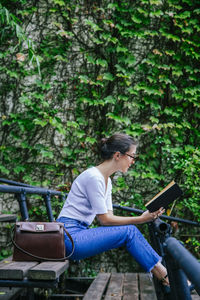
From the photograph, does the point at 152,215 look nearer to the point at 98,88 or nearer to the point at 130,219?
the point at 130,219

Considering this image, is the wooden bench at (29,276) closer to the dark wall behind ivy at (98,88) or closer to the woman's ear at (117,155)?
the woman's ear at (117,155)

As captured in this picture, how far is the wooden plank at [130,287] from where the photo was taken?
6.92ft

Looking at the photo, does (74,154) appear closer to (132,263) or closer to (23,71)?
(23,71)

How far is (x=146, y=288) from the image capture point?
238 centimetres

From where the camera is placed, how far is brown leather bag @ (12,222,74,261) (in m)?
1.68

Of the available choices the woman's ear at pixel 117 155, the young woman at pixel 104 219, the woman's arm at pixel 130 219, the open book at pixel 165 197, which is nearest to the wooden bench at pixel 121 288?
the young woman at pixel 104 219

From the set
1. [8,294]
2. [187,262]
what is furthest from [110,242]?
[187,262]

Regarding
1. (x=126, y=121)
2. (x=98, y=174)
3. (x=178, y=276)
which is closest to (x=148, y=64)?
(x=126, y=121)

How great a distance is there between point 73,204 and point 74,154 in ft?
6.27

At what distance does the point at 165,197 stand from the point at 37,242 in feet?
2.61

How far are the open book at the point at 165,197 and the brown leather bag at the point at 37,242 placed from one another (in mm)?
590

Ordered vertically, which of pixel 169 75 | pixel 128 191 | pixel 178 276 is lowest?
pixel 128 191

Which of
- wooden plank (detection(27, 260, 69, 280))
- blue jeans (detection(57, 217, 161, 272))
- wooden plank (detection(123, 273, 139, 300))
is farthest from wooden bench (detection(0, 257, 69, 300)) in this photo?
wooden plank (detection(123, 273, 139, 300))

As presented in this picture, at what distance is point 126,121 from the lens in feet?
13.2
